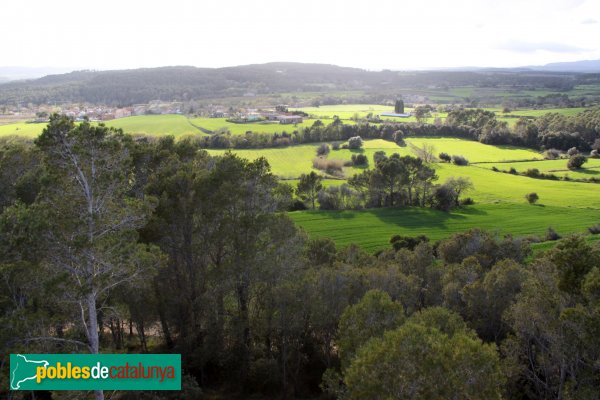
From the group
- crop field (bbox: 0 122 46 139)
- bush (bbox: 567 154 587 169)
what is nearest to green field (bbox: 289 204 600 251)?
bush (bbox: 567 154 587 169)

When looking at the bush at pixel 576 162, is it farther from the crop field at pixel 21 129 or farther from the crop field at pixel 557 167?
the crop field at pixel 21 129

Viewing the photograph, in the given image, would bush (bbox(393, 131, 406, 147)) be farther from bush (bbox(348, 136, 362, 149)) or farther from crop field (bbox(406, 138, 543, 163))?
bush (bbox(348, 136, 362, 149))

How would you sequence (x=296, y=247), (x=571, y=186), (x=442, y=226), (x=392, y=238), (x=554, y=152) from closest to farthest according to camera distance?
(x=296, y=247) → (x=392, y=238) → (x=442, y=226) → (x=571, y=186) → (x=554, y=152)

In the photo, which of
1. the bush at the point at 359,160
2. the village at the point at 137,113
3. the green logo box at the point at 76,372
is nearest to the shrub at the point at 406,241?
the green logo box at the point at 76,372

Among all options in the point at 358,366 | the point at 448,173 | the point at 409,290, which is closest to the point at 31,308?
the point at 358,366

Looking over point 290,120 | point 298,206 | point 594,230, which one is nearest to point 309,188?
point 298,206

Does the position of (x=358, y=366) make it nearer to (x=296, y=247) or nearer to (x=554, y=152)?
(x=296, y=247)
